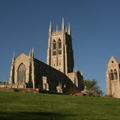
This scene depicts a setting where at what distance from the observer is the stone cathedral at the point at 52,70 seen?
57175 mm

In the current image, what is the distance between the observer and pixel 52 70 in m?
67.4

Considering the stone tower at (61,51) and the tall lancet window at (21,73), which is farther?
the stone tower at (61,51)

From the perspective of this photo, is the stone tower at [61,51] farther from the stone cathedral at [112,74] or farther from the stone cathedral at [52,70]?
the stone cathedral at [112,74]

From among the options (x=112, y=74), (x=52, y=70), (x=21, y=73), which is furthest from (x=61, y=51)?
(x=112, y=74)

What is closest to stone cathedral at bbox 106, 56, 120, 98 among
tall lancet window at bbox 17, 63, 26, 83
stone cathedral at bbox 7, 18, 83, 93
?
stone cathedral at bbox 7, 18, 83, 93

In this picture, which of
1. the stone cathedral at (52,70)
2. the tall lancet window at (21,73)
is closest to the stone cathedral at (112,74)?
the stone cathedral at (52,70)

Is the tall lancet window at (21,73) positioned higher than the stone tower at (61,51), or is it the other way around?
the stone tower at (61,51)

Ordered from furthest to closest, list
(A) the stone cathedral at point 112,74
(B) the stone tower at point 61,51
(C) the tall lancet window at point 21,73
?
1. (B) the stone tower at point 61,51
2. (C) the tall lancet window at point 21,73
3. (A) the stone cathedral at point 112,74

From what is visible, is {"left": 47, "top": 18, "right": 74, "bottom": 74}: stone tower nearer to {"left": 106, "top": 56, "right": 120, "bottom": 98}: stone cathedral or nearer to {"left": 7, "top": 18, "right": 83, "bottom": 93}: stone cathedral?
{"left": 7, "top": 18, "right": 83, "bottom": 93}: stone cathedral

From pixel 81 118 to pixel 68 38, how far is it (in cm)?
7513

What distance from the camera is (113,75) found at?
56.5 metres

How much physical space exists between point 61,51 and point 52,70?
15741 millimetres

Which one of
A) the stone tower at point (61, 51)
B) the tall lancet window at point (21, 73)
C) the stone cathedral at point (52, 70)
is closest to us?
the stone cathedral at point (52, 70)

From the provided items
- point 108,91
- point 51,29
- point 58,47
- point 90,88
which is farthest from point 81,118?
point 51,29
